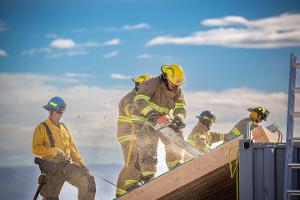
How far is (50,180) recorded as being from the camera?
10586 millimetres

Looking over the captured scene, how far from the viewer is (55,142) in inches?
420

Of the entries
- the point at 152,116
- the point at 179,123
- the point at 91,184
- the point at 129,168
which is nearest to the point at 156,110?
the point at 152,116

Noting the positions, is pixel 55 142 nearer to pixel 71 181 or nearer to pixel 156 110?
pixel 71 181

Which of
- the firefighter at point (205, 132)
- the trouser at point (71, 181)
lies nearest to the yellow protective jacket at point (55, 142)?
the trouser at point (71, 181)

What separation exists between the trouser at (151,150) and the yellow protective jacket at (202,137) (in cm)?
257

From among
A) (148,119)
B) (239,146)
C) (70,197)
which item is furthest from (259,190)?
(70,197)

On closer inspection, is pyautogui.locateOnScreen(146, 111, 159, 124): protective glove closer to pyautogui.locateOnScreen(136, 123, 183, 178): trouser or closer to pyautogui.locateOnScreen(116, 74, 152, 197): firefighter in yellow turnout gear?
pyautogui.locateOnScreen(136, 123, 183, 178): trouser

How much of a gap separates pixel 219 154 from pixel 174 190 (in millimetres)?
655

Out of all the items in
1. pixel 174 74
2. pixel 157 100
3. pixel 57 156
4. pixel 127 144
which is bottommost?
pixel 57 156

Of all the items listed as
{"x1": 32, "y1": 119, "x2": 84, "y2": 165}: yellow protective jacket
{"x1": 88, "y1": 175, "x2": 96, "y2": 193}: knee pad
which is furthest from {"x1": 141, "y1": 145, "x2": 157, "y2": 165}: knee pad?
{"x1": 32, "y1": 119, "x2": 84, "y2": 165}: yellow protective jacket

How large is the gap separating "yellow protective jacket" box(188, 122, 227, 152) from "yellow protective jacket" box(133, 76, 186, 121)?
8.06 ft

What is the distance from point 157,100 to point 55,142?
64.2 inches

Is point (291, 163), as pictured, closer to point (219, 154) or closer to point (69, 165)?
point (219, 154)

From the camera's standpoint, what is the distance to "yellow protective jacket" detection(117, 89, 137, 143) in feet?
37.6
